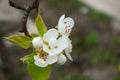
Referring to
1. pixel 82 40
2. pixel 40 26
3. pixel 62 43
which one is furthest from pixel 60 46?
pixel 82 40

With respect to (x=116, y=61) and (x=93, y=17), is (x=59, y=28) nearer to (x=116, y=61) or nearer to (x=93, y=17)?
(x=116, y=61)

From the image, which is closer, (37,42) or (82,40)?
(37,42)

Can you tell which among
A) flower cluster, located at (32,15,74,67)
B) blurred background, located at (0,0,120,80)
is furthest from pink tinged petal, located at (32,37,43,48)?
blurred background, located at (0,0,120,80)

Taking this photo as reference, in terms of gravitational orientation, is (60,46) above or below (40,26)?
below

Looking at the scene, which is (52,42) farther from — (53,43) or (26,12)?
(26,12)

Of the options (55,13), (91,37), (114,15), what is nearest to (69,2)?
(55,13)

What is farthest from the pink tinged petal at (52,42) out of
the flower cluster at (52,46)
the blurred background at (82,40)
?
the blurred background at (82,40)

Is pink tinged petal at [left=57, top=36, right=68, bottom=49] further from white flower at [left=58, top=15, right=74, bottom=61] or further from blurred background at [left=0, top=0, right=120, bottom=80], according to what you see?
blurred background at [left=0, top=0, right=120, bottom=80]
